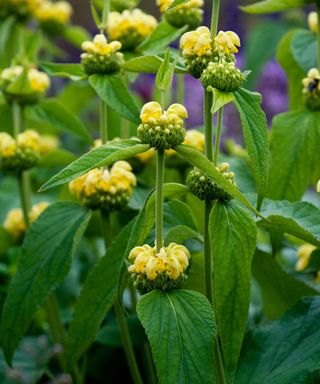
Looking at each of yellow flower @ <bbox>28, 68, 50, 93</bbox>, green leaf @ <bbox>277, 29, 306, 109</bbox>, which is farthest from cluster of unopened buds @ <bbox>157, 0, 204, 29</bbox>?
yellow flower @ <bbox>28, 68, 50, 93</bbox>

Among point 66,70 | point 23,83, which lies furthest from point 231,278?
point 23,83

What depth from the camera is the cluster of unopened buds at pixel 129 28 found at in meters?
1.08

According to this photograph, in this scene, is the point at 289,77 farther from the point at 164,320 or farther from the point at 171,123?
the point at 164,320

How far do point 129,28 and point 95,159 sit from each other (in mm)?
447

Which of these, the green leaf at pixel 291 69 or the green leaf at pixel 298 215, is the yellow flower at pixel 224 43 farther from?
the green leaf at pixel 291 69

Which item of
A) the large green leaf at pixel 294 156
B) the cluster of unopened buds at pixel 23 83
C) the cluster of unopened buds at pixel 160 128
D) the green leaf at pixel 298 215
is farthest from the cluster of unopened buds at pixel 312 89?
the cluster of unopened buds at pixel 23 83

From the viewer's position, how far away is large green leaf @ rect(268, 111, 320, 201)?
3.09 ft

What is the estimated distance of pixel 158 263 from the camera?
723 mm

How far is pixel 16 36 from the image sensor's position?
64.2 inches

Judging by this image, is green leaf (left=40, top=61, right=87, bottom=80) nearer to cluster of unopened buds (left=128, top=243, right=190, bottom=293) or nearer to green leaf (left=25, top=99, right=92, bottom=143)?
green leaf (left=25, top=99, right=92, bottom=143)

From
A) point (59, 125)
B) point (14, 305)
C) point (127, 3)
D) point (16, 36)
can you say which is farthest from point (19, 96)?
point (16, 36)

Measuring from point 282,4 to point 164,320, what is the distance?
50 centimetres

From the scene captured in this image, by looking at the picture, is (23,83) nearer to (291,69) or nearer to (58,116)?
(58,116)

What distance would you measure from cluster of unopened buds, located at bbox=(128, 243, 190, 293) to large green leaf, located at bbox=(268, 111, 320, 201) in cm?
25
